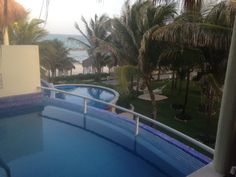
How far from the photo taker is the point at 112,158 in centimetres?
473

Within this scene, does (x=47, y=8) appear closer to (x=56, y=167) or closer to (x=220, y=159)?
(x=220, y=159)

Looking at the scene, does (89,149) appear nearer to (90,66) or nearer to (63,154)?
(63,154)

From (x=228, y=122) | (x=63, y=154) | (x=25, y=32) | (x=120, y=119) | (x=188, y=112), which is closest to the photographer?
(x=228, y=122)

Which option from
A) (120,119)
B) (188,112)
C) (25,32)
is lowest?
(188,112)

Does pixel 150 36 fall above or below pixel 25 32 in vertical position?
below

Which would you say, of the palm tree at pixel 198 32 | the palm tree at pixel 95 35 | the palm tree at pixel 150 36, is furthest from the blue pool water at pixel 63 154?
the palm tree at pixel 95 35

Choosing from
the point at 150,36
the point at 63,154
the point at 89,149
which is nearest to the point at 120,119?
the point at 89,149

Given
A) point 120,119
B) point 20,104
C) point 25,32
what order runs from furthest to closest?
1. point 25,32
2. point 20,104
3. point 120,119

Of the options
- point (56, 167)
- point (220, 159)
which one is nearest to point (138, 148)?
point (56, 167)

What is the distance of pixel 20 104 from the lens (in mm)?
8266

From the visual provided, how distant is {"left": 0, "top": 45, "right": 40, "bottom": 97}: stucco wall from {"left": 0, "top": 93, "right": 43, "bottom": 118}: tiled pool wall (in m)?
0.15

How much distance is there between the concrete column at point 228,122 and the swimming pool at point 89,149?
2968mm

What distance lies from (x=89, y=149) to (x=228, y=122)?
4.23 metres

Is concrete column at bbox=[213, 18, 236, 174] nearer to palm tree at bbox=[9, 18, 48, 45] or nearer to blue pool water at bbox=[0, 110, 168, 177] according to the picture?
blue pool water at bbox=[0, 110, 168, 177]
